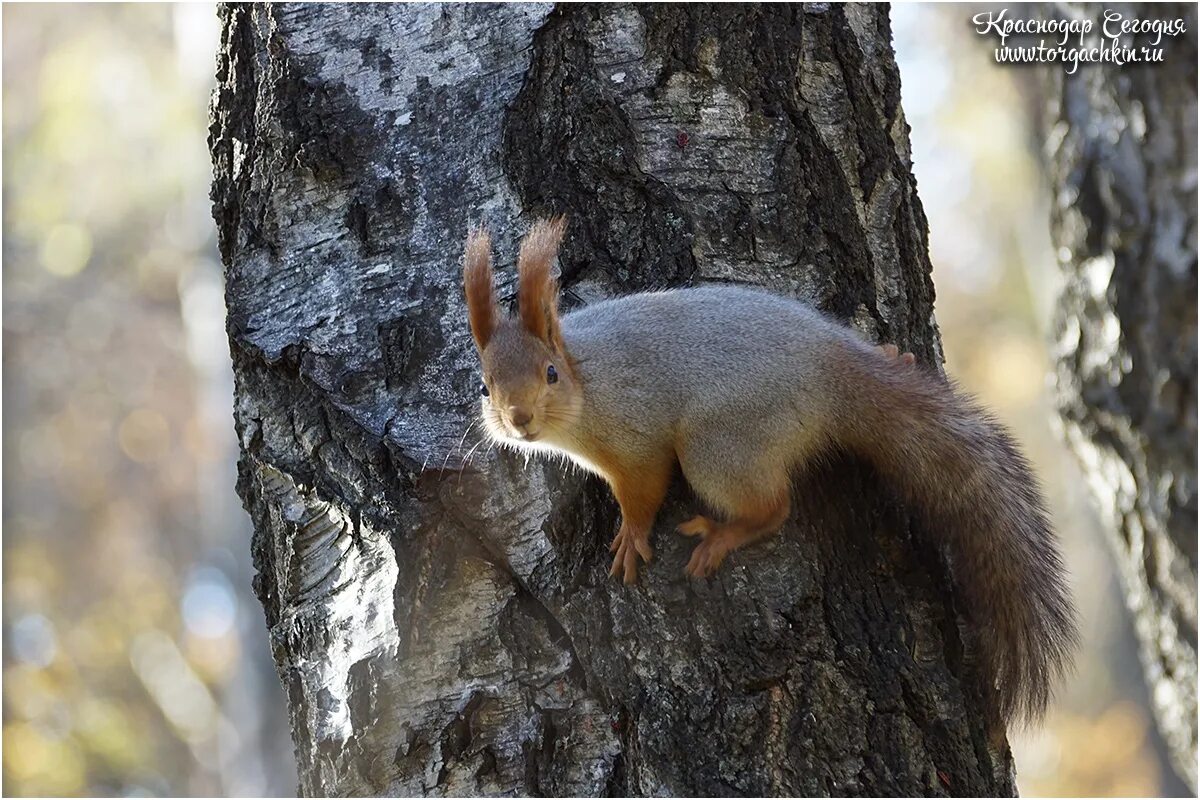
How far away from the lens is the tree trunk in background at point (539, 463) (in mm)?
1844

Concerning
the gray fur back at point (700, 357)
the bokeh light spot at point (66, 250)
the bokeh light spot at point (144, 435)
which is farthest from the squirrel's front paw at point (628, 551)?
the bokeh light spot at point (144, 435)

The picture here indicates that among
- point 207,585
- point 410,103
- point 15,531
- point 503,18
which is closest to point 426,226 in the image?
point 410,103

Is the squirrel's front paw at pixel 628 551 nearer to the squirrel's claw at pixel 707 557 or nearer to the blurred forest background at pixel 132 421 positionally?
the squirrel's claw at pixel 707 557

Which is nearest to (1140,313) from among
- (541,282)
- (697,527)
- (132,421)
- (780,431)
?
(780,431)

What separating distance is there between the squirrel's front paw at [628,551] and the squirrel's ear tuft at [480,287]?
1.27 ft

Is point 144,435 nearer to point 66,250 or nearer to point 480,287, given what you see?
point 66,250

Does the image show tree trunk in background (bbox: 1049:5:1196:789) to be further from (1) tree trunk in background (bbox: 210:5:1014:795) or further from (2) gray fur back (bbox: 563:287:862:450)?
(2) gray fur back (bbox: 563:287:862:450)

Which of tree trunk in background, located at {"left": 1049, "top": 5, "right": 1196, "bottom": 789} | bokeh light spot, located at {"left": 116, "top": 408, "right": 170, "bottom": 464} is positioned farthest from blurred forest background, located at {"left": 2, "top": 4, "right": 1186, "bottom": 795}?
tree trunk in background, located at {"left": 1049, "top": 5, "right": 1196, "bottom": 789}

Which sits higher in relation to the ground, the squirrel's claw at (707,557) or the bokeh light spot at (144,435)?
the squirrel's claw at (707,557)

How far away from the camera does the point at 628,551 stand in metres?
1.97

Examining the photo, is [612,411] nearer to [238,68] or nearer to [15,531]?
[238,68]

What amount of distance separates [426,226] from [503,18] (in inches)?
16.2

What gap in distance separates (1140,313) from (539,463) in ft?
6.30

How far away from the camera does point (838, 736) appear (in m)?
1.80
